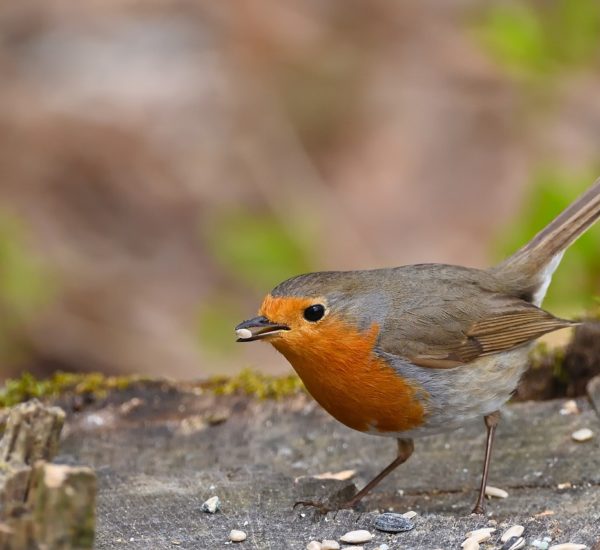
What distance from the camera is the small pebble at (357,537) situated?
364 centimetres

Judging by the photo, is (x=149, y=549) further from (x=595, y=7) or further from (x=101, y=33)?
(x=101, y=33)

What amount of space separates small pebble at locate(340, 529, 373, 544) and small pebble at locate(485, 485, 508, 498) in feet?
2.40

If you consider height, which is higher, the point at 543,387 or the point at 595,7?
the point at 595,7

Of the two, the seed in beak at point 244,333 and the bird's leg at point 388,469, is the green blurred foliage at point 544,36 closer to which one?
the bird's leg at point 388,469

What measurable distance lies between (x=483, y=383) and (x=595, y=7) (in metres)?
4.66

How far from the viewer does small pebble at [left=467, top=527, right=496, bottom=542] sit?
3599mm

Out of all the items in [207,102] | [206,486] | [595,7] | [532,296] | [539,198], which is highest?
[207,102]

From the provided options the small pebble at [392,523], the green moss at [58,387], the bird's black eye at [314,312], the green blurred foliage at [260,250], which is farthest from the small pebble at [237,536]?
the green blurred foliage at [260,250]

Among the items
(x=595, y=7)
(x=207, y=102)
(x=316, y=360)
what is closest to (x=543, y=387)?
(x=316, y=360)

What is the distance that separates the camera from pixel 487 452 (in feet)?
14.0

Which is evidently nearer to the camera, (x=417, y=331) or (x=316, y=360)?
(x=316, y=360)

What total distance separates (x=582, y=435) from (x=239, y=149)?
6.82 meters

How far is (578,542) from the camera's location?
11.6 feet

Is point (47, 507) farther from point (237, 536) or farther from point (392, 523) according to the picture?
point (392, 523)
